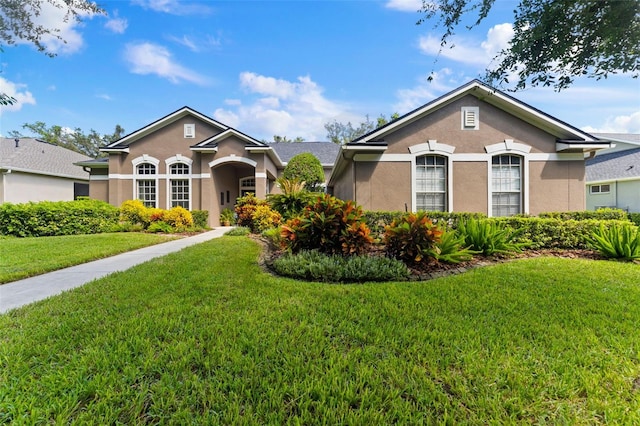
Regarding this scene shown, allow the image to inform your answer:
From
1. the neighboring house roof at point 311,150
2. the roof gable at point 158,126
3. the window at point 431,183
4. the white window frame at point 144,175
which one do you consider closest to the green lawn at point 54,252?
the white window frame at point 144,175

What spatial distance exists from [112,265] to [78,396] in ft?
16.9

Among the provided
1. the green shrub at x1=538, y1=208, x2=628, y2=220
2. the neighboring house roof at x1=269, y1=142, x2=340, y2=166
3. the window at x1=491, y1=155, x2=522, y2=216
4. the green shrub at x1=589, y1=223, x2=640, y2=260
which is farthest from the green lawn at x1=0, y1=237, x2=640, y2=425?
the neighboring house roof at x1=269, y1=142, x2=340, y2=166

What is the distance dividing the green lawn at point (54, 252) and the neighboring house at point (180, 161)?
6.10m

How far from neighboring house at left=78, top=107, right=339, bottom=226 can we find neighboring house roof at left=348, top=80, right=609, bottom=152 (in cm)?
728

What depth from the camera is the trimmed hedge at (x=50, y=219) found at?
11.2m

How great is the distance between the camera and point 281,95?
61.4ft

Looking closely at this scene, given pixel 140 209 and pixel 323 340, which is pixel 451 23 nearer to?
pixel 323 340

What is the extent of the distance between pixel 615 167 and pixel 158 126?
1091 inches

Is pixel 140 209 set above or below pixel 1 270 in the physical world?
above

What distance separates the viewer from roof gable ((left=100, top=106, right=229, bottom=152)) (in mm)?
15742

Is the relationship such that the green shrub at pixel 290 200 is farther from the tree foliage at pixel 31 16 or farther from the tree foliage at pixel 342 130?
the tree foliage at pixel 342 130

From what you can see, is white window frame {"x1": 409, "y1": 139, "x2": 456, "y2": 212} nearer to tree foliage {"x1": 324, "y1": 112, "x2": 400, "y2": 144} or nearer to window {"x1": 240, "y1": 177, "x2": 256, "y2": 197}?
window {"x1": 240, "y1": 177, "x2": 256, "y2": 197}

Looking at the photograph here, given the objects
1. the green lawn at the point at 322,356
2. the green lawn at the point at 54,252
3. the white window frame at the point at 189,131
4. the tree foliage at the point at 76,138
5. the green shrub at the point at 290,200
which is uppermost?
the tree foliage at the point at 76,138

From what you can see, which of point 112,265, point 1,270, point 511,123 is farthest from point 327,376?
point 511,123
